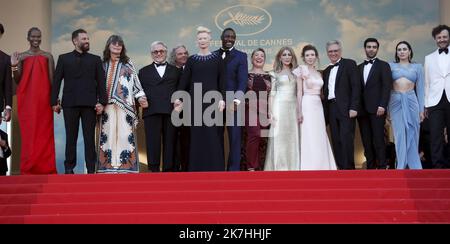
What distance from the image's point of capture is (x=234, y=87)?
10836 millimetres

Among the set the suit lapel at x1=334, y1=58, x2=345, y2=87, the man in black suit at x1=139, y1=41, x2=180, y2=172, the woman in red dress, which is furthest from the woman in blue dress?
the woman in red dress

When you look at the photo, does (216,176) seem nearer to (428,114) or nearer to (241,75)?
(241,75)

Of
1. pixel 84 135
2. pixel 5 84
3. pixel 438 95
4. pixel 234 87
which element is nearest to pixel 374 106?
pixel 438 95

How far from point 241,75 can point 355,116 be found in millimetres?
1434

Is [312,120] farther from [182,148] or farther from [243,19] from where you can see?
[243,19]

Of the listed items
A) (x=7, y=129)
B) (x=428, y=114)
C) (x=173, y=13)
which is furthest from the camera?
(x=173, y=13)

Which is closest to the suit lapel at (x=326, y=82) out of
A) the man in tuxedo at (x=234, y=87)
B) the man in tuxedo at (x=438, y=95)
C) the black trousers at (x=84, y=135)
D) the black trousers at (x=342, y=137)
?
the black trousers at (x=342, y=137)

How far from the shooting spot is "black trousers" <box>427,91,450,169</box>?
1038 cm

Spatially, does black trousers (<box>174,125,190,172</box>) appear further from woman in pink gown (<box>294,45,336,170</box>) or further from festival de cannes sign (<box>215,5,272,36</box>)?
festival de cannes sign (<box>215,5,272,36</box>)

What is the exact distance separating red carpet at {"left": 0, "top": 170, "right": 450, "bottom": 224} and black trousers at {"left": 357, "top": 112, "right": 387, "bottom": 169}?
1.29 metres

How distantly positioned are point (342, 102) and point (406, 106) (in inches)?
29.6

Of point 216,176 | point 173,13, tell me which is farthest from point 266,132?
point 173,13

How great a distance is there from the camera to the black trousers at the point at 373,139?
1079 centimetres

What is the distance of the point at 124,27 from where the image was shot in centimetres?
1457
